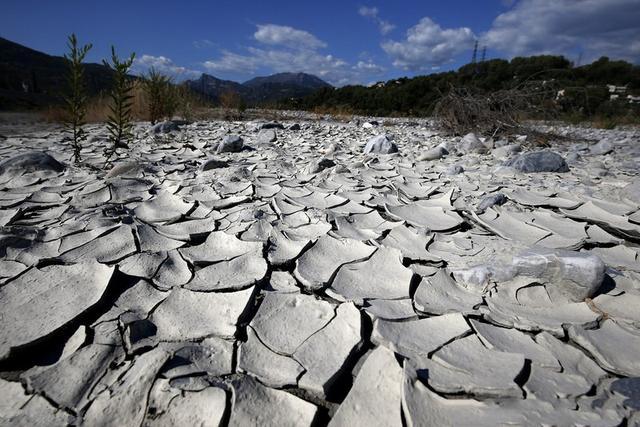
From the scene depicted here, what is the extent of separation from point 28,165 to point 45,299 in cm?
179

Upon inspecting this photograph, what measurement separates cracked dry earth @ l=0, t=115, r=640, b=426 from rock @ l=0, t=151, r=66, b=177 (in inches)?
11.1

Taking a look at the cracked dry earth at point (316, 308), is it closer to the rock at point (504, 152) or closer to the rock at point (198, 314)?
the rock at point (198, 314)

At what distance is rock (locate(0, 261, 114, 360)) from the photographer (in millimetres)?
791

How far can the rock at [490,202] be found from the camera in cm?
166

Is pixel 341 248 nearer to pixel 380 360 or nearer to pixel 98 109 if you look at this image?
pixel 380 360

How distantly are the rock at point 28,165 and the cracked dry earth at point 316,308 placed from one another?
0.28 metres

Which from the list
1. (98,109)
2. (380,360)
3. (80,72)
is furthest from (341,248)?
(98,109)

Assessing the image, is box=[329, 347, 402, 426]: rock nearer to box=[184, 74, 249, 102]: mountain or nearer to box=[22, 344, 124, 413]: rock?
box=[22, 344, 124, 413]: rock

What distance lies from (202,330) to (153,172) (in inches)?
70.4

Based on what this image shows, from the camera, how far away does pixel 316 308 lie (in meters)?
0.94

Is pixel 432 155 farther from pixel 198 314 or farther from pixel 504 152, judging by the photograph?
pixel 198 314

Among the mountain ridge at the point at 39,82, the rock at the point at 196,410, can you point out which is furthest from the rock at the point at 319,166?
the mountain ridge at the point at 39,82

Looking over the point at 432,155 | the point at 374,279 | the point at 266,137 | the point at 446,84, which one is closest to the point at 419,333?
the point at 374,279

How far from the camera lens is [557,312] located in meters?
0.92
